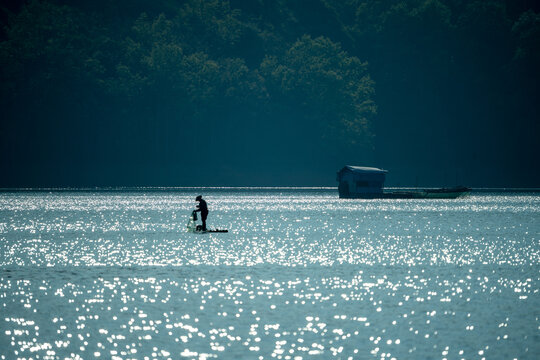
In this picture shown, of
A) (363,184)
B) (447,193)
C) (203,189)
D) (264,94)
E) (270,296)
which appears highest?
(264,94)

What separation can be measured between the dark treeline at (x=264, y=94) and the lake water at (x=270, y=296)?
8982 cm

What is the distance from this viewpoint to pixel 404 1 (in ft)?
522

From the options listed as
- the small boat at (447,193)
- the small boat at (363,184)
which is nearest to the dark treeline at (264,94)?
the small boat at (447,193)

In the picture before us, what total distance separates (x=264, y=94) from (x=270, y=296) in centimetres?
12224

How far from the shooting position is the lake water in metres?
17.8

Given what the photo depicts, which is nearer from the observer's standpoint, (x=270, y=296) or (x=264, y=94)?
(x=270, y=296)

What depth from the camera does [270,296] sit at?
24.4 metres

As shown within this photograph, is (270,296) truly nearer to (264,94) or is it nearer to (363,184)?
(363,184)

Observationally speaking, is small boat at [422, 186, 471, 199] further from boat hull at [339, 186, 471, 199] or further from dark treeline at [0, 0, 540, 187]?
dark treeline at [0, 0, 540, 187]

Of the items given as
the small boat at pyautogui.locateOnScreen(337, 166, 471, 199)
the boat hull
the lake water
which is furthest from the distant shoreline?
the lake water

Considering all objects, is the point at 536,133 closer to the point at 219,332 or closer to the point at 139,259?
the point at 139,259

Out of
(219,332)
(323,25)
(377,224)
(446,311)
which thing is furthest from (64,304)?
(323,25)

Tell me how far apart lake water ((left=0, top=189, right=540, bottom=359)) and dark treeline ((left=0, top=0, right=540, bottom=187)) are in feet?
295

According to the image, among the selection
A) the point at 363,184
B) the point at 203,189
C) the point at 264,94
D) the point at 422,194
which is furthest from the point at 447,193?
the point at 203,189
